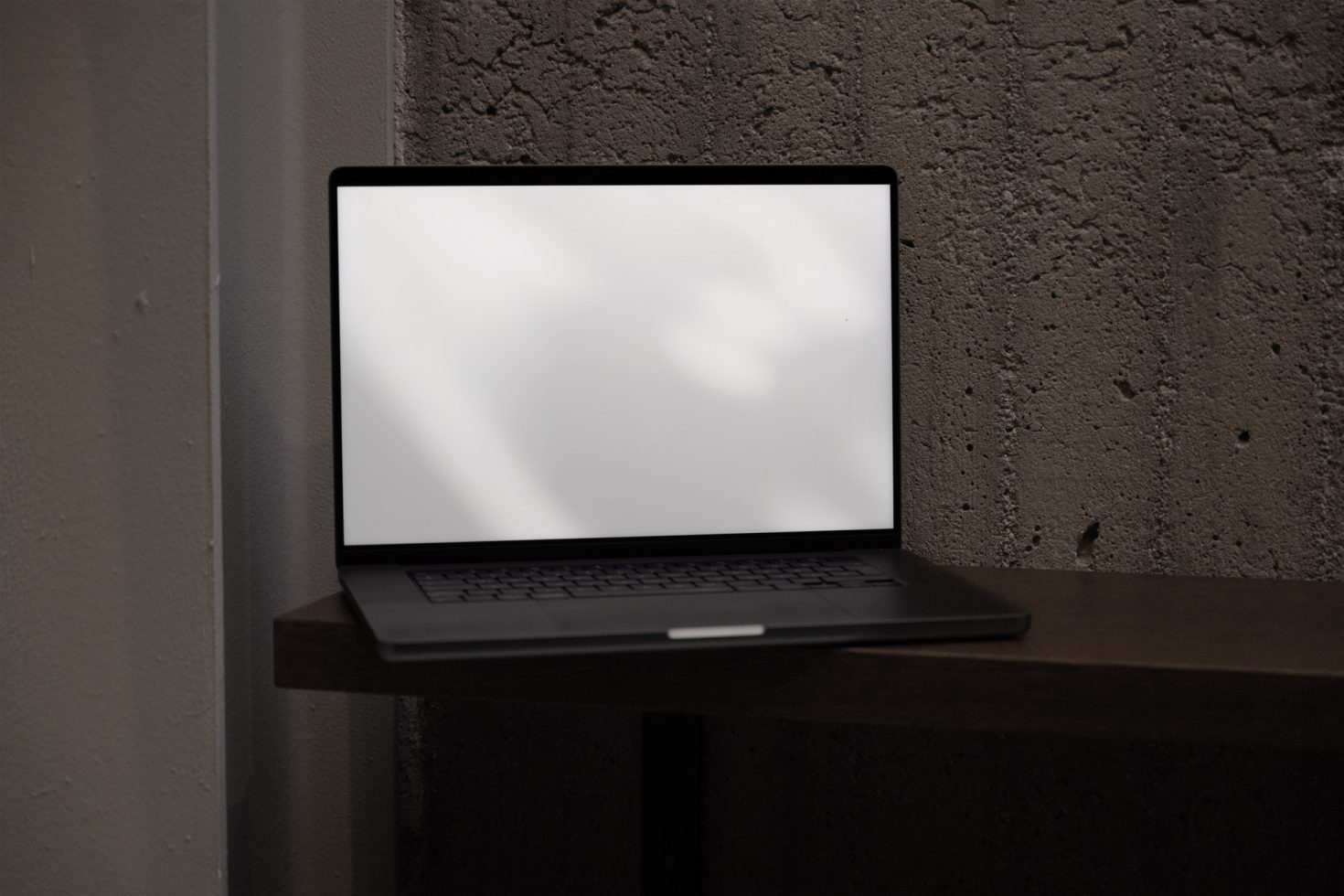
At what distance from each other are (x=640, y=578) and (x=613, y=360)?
17cm

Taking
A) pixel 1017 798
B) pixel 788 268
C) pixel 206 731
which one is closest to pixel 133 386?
pixel 206 731

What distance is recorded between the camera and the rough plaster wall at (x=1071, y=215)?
823 millimetres

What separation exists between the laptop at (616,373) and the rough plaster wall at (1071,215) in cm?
16

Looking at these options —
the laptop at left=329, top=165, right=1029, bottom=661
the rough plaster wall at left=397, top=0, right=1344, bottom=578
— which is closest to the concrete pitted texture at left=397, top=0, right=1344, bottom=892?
the rough plaster wall at left=397, top=0, right=1344, bottom=578

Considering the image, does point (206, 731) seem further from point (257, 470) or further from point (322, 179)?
point (322, 179)

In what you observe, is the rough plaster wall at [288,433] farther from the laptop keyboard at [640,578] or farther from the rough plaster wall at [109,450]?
the laptop keyboard at [640,578]

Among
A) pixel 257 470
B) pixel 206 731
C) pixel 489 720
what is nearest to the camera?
pixel 206 731

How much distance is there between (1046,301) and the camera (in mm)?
860

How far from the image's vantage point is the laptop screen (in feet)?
2.29

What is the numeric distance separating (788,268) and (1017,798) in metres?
0.50

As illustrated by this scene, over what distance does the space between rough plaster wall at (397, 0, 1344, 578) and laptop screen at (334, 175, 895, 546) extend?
160mm

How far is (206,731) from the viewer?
71 centimetres

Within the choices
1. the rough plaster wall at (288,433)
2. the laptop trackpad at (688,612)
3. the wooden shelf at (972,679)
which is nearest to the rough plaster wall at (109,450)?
the rough plaster wall at (288,433)

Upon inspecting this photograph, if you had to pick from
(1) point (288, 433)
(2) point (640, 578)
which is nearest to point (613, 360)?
(2) point (640, 578)
